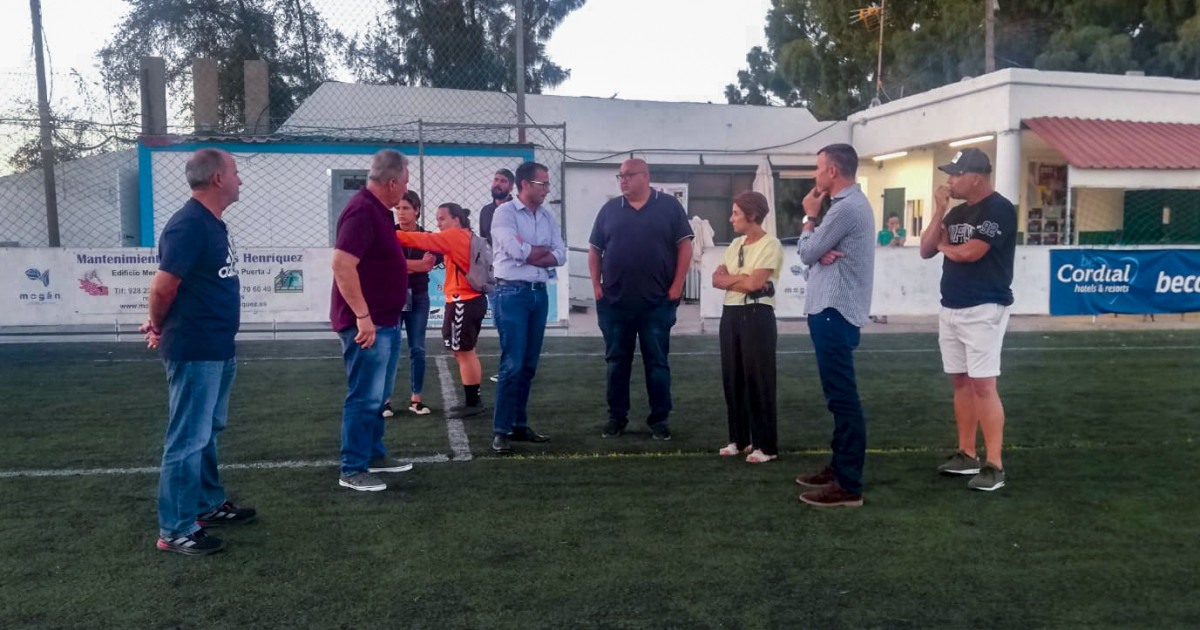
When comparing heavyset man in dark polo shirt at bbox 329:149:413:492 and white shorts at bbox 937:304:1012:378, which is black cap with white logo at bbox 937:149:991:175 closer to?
white shorts at bbox 937:304:1012:378

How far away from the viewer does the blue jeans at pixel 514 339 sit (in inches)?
258

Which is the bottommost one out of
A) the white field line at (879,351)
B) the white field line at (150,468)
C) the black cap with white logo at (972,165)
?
the white field line at (150,468)

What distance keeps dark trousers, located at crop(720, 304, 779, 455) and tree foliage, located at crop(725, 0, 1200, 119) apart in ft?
59.4

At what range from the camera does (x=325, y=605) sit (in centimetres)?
391

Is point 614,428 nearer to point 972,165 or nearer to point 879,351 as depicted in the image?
point 972,165

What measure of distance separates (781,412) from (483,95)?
13.9 metres

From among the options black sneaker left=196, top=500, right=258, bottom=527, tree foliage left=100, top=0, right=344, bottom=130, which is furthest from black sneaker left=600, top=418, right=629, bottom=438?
tree foliage left=100, top=0, right=344, bottom=130

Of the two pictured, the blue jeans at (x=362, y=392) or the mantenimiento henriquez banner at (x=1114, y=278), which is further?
the mantenimiento henriquez banner at (x=1114, y=278)

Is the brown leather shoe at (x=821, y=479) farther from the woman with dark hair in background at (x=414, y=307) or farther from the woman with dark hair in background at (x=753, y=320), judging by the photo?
the woman with dark hair in background at (x=414, y=307)

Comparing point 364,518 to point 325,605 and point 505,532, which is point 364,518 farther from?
point 325,605

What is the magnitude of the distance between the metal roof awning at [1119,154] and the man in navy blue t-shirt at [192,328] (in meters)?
15.6

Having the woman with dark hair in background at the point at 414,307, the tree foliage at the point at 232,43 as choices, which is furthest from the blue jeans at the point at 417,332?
the tree foliage at the point at 232,43

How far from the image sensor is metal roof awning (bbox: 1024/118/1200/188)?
55.6 ft

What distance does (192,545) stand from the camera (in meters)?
4.49
